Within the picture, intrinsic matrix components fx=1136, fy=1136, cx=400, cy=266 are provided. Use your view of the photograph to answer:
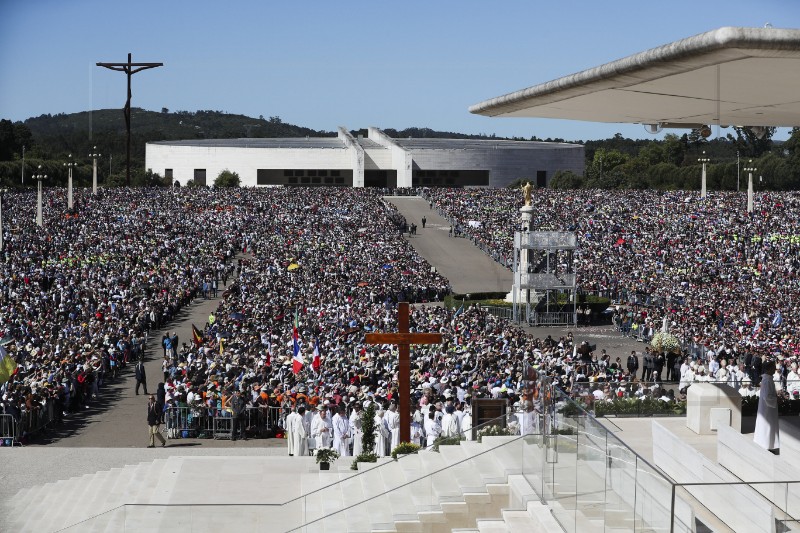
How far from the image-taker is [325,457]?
56.0 feet

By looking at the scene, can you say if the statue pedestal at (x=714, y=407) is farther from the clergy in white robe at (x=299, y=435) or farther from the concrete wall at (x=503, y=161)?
the concrete wall at (x=503, y=161)

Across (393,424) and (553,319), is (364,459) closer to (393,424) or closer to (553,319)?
(393,424)

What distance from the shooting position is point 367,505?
12.1 metres

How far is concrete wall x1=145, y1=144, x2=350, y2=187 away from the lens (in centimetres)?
10781

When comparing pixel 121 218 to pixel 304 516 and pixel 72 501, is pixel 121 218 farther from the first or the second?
pixel 304 516

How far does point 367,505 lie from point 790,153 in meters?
96.4

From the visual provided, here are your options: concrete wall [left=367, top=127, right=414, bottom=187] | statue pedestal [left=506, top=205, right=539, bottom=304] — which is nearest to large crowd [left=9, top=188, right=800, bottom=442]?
statue pedestal [left=506, top=205, right=539, bottom=304]

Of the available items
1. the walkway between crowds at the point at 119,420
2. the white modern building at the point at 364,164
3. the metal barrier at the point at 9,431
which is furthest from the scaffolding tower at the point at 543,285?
the white modern building at the point at 364,164

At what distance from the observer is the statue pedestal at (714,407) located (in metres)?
13.5

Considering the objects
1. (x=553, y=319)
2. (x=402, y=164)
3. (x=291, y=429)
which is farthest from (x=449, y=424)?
(x=402, y=164)

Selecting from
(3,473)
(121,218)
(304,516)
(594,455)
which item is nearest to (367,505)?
(304,516)

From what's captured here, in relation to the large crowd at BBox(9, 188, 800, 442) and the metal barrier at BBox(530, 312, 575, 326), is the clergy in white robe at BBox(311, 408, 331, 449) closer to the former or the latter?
the large crowd at BBox(9, 188, 800, 442)

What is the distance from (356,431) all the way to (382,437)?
23.6 inches

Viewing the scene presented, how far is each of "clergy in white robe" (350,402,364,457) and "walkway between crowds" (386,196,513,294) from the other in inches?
1109
